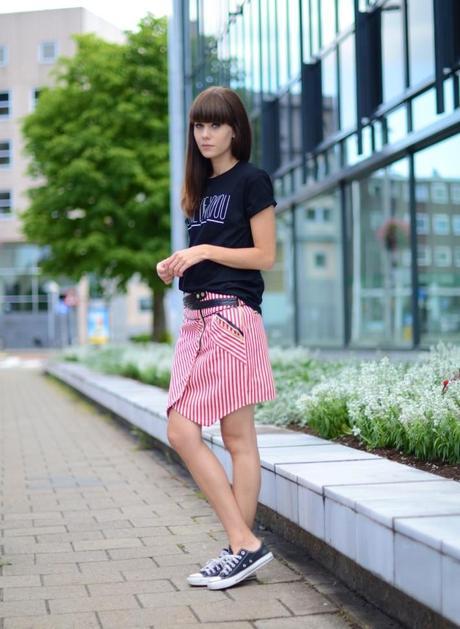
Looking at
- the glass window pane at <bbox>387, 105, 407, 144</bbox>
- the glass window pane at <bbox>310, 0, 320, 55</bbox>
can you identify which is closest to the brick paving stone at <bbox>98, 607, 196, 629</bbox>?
the glass window pane at <bbox>387, 105, 407, 144</bbox>

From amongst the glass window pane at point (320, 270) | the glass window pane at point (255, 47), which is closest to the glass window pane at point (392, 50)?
the glass window pane at point (320, 270)

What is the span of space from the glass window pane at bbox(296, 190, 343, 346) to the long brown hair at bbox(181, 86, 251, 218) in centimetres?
1097

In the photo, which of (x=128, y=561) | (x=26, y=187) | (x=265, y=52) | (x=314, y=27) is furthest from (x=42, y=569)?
(x=26, y=187)

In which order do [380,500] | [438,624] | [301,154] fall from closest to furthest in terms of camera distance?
[438,624], [380,500], [301,154]

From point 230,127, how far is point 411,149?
8.24 metres

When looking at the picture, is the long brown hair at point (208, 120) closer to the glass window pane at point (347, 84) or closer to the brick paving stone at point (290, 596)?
the brick paving stone at point (290, 596)

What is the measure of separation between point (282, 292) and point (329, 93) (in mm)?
4076

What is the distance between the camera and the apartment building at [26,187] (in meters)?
57.4

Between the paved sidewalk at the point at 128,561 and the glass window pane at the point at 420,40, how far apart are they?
546 cm

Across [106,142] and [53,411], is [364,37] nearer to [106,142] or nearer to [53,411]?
[53,411]

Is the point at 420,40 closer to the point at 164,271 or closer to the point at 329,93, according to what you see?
the point at 329,93

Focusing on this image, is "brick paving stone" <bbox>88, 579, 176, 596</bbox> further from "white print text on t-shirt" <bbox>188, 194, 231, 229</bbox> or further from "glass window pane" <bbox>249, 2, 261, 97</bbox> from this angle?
"glass window pane" <bbox>249, 2, 261, 97</bbox>

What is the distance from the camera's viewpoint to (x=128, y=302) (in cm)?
6681

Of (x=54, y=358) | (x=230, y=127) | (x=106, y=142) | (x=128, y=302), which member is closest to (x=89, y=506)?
(x=230, y=127)
